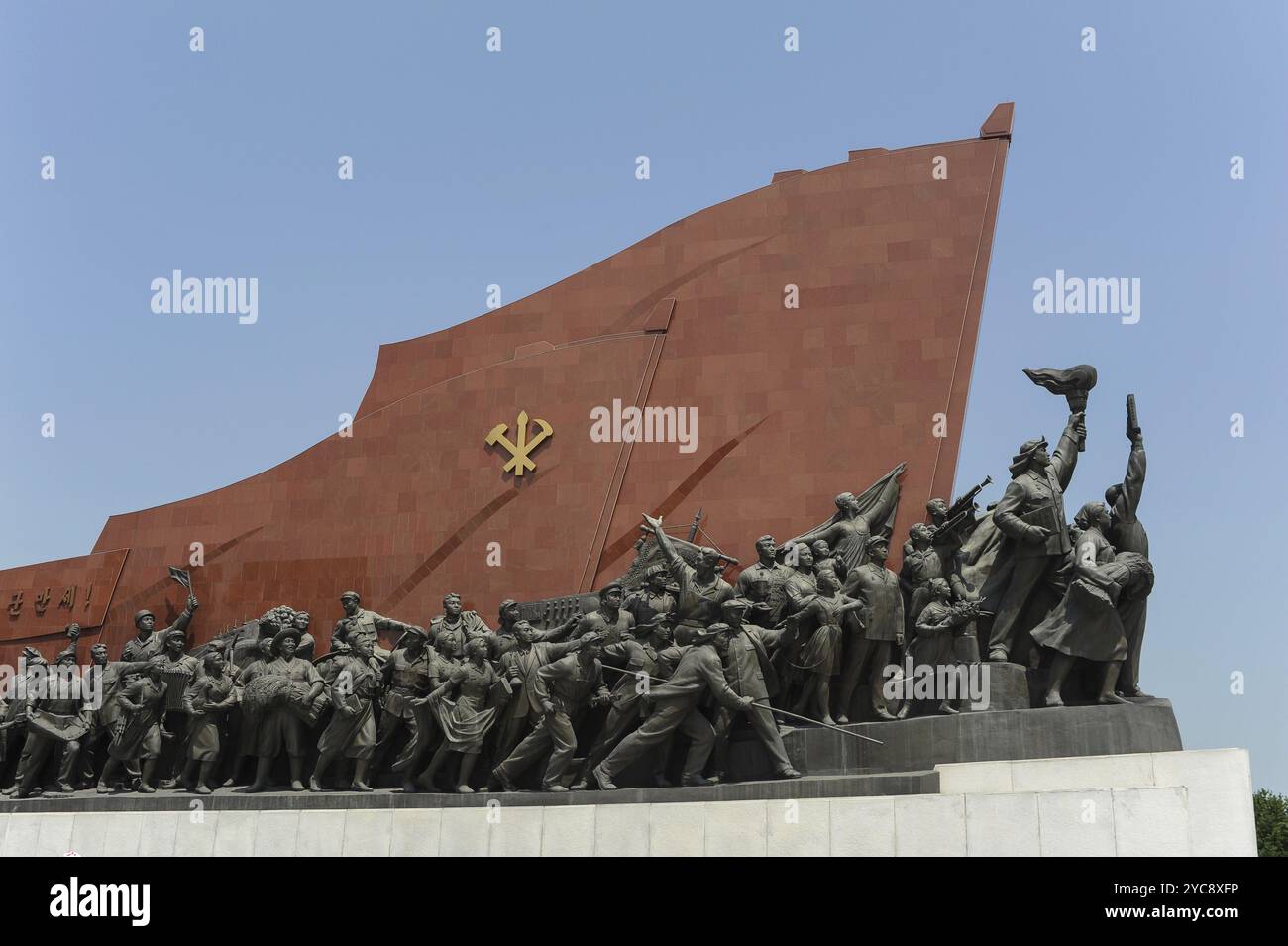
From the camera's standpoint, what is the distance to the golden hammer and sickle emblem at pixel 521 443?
12.9 metres

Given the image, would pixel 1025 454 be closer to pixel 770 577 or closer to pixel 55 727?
pixel 770 577

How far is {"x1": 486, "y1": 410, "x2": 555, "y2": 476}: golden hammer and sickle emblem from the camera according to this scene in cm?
1291

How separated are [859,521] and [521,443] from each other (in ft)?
10.6

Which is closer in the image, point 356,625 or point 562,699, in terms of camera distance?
point 562,699

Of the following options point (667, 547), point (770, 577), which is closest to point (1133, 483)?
point (770, 577)

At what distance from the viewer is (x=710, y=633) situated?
34.3ft

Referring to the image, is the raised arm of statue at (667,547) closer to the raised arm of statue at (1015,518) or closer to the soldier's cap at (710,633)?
the soldier's cap at (710,633)

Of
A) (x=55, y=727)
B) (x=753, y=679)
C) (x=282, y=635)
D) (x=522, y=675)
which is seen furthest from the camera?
(x=55, y=727)

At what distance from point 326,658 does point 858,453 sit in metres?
4.77

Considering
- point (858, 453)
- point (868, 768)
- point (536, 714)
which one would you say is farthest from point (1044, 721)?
point (536, 714)

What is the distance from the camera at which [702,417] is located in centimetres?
1262

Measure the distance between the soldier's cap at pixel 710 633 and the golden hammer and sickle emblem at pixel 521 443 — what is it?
9.87 ft

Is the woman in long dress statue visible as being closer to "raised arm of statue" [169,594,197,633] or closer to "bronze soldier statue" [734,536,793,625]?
"bronze soldier statue" [734,536,793,625]

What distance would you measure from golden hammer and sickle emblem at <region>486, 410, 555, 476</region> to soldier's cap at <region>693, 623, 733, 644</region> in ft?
9.87
